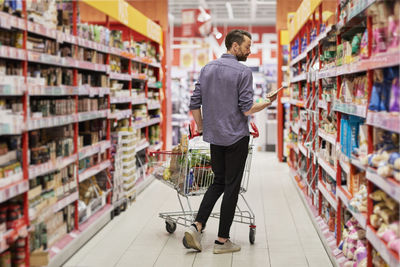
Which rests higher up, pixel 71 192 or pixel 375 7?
pixel 375 7

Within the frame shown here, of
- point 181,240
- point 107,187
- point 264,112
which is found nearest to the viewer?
point 181,240

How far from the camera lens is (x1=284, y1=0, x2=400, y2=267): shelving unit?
9.18 feet

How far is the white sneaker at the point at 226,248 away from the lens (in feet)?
14.4

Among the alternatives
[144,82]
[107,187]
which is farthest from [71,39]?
[144,82]

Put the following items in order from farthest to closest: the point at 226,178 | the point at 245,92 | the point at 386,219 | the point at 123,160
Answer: the point at 123,160
the point at 226,178
the point at 245,92
the point at 386,219

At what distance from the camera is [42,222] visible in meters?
3.86

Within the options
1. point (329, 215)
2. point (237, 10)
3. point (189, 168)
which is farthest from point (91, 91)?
point (237, 10)

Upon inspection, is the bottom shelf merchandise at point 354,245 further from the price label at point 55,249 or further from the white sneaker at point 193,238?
the price label at point 55,249

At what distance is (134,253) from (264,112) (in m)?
8.52

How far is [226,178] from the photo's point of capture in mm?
Answer: 4312

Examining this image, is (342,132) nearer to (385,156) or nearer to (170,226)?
(385,156)

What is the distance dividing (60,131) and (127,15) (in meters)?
2.61

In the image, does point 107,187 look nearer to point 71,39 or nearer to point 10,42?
point 71,39

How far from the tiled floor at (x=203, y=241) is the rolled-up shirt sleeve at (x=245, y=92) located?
47.7 inches
